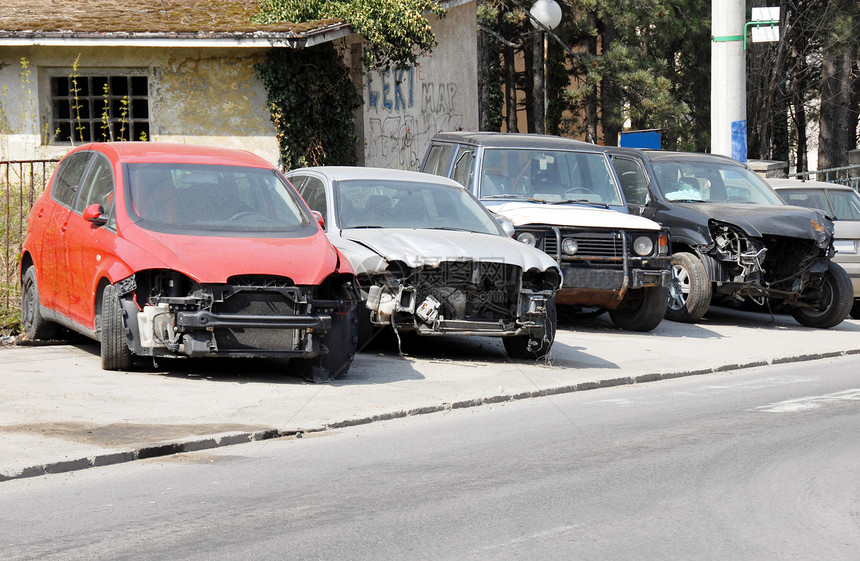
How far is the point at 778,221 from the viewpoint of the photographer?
15211 mm

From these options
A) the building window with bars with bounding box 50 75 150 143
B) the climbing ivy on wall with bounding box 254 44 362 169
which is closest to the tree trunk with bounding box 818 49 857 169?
the climbing ivy on wall with bounding box 254 44 362 169

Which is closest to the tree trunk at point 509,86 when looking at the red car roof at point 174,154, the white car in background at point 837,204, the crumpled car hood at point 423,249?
the white car in background at point 837,204

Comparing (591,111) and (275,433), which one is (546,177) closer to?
(275,433)

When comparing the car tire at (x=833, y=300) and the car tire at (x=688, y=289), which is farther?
the car tire at (x=833, y=300)

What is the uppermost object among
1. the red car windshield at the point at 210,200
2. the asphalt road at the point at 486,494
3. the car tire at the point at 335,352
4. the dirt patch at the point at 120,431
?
the red car windshield at the point at 210,200

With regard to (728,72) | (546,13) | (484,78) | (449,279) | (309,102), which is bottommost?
(449,279)

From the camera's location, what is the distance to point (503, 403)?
9.95 meters

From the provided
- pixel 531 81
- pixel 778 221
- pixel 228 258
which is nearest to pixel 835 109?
pixel 531 81

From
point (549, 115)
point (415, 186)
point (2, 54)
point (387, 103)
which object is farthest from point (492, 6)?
point (415, 186)

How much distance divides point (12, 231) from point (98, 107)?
730 centimetres

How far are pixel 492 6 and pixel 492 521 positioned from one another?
105ft

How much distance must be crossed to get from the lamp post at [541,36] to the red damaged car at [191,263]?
14.1 meters

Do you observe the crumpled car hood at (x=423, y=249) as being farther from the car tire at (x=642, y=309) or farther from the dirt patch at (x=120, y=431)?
the car tire at (x=642, y=309)

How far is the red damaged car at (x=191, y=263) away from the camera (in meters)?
9.68
